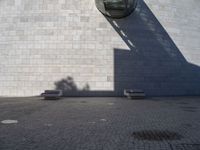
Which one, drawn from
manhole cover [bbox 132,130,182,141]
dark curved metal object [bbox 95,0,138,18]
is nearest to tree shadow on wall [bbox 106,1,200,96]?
dark curved metal object [bbox 95,0,138,18]

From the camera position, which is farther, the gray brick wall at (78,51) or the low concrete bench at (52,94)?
the gray brick wall at (78,51)

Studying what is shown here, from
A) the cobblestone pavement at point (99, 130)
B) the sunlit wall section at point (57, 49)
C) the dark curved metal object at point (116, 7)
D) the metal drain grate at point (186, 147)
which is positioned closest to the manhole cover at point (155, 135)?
the cobblestone pavement at point (99, 130)

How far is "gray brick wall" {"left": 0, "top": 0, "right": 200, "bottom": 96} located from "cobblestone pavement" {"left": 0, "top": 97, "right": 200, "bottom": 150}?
6.36 metres

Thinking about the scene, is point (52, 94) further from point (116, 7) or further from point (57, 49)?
point (116, 7)

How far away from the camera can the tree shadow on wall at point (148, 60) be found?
18.3 meters

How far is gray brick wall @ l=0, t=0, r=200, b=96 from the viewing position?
711 inches

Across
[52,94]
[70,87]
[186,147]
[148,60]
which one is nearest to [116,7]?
[148,60]

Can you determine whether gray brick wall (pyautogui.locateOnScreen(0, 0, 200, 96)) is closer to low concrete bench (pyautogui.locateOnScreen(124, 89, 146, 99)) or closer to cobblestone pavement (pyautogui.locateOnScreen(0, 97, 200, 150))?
low concrete bench (pyautogui.locateOnScreen(124, 89, 146, 99))

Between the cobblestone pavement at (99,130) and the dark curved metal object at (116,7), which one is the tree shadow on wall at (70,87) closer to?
the dark curved metal object at (116,7)

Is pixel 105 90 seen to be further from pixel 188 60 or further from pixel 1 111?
pixel 1 111

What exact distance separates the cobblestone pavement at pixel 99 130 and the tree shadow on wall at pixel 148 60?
22.1 feet

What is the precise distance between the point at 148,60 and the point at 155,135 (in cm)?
1139

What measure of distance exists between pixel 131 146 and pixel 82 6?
13.2 metres

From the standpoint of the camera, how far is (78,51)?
712 inches
